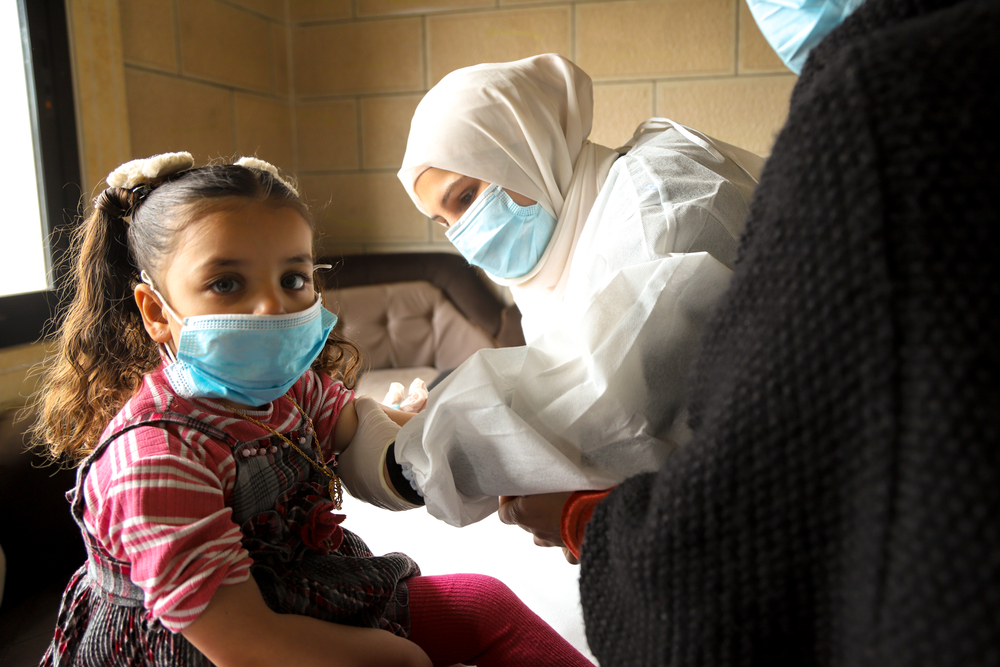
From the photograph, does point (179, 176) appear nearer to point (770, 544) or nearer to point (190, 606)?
point (190, 606)

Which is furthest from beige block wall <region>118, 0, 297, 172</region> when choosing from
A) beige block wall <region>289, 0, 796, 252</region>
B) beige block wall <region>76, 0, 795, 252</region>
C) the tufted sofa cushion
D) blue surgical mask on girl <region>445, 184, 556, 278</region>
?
blue surgical mask on girl <region>445, 184, 556, 278</region>

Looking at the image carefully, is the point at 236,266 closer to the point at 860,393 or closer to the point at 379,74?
the point at 860,393

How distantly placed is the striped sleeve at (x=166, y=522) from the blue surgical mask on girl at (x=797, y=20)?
39.5 inches

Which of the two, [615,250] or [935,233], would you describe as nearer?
[935,233]

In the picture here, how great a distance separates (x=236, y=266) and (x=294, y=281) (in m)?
0.08

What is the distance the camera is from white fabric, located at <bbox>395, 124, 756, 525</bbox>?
768mm

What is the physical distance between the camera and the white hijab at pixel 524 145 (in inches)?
56.1

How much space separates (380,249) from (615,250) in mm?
2876

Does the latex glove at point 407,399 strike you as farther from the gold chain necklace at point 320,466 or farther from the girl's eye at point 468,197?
the girl's eye at point 468,197

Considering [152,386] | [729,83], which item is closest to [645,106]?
[729,83]

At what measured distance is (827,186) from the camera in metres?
0.41

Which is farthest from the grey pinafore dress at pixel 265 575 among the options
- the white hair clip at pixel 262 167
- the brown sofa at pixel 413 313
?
the brown sofa at pixel 413 313

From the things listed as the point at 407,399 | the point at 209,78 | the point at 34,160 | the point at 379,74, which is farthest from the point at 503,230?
the point at 379,74

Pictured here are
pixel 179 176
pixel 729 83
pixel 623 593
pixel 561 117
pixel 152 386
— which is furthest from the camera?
A: pixel 729 83
